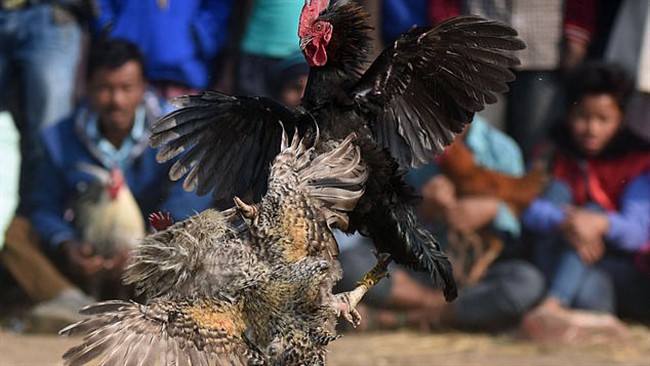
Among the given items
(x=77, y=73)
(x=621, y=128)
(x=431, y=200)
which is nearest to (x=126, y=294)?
(x=77, y=73)

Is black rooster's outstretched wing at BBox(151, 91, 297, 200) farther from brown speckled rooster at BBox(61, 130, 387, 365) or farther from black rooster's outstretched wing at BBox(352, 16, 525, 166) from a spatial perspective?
brown speckled rooster at BBox(61, 130, 387, 365)

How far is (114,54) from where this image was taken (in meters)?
7.53

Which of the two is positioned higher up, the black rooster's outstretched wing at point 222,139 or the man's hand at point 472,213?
the black rooster's outstretched wing at point 222,139

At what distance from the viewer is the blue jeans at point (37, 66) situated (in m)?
7.64

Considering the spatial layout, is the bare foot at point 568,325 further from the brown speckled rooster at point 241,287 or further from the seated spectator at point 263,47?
the brown speckled rooster at point 241,287

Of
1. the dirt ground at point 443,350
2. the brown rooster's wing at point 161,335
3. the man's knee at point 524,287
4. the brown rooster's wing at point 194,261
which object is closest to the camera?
the brown rooster's wing at point 161,335

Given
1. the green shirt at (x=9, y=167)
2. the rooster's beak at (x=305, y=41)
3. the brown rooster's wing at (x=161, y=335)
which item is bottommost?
the green shirt at (x=9, y=167)

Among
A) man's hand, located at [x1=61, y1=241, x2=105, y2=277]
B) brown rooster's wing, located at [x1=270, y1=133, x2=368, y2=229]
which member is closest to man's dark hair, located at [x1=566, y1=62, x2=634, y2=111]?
man's hand, located at [x1=61, y1=241, x2=105, y2=277]

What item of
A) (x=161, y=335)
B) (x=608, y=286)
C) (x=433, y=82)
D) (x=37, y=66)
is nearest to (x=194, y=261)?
(x=161, y=335)

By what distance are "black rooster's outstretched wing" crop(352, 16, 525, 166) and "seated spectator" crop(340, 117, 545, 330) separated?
2423 millimetres

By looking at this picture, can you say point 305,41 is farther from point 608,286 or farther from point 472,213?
point 608,286

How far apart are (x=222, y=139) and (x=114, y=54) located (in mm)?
2799

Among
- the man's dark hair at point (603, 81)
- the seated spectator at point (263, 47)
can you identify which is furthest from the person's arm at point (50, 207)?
the man's dark hair at point (603, 81)

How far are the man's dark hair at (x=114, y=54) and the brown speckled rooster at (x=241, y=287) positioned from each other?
11.3 ft
